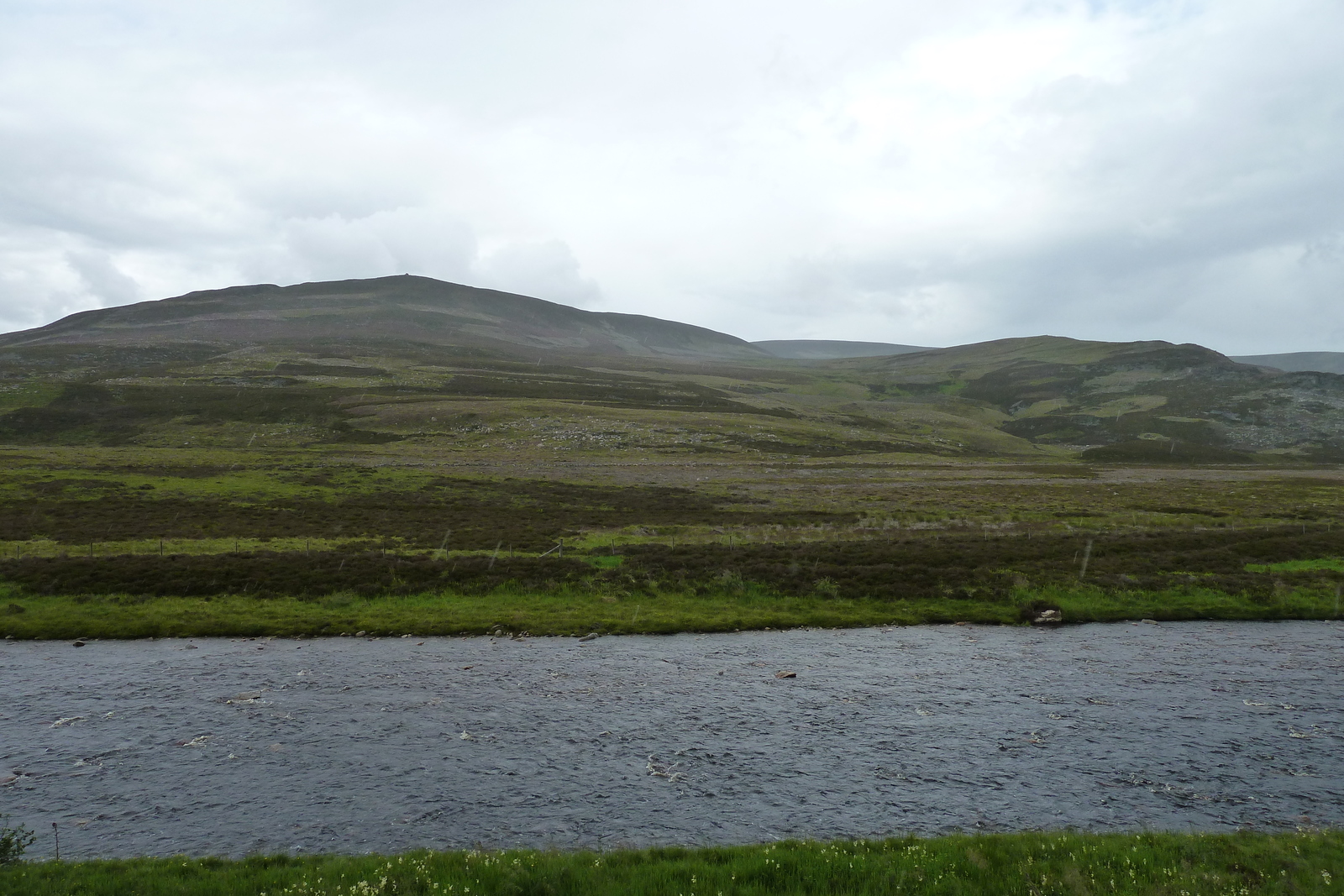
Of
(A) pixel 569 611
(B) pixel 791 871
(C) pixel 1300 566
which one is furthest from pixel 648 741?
(C) pixel 1300 566

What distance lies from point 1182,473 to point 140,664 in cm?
14314

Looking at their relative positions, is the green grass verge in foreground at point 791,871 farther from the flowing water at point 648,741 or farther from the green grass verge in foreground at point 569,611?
the green grass verge in foreground at point 569,611

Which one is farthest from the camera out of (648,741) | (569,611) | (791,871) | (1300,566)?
(1300,566)

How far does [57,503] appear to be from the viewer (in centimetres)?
5891

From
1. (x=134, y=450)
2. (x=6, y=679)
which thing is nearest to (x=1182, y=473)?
(x=6, y=679)

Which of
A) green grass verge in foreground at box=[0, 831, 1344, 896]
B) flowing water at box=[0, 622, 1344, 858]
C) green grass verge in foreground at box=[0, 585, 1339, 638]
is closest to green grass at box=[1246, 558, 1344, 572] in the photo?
green grass verge in foreground at box=[0, 585, 1339, 638]

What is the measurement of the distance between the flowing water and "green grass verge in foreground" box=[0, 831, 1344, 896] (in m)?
1.73

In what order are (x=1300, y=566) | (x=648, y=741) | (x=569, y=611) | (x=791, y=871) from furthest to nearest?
(x=1300, y=566)
(x=569, y=611)
(x=648, y=741)
(x=791, y=871)

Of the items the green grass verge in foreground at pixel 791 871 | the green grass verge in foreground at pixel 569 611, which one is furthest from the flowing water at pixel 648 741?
the green grass verge in foreground at pixel 569 611

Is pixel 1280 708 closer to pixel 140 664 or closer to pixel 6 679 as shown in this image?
pixel 140 664

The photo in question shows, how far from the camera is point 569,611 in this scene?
36406 mm

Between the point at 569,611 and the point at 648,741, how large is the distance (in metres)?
15.9

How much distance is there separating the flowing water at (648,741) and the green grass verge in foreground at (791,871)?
1729 mm

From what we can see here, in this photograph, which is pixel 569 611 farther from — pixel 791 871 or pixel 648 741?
pixel 791 871
